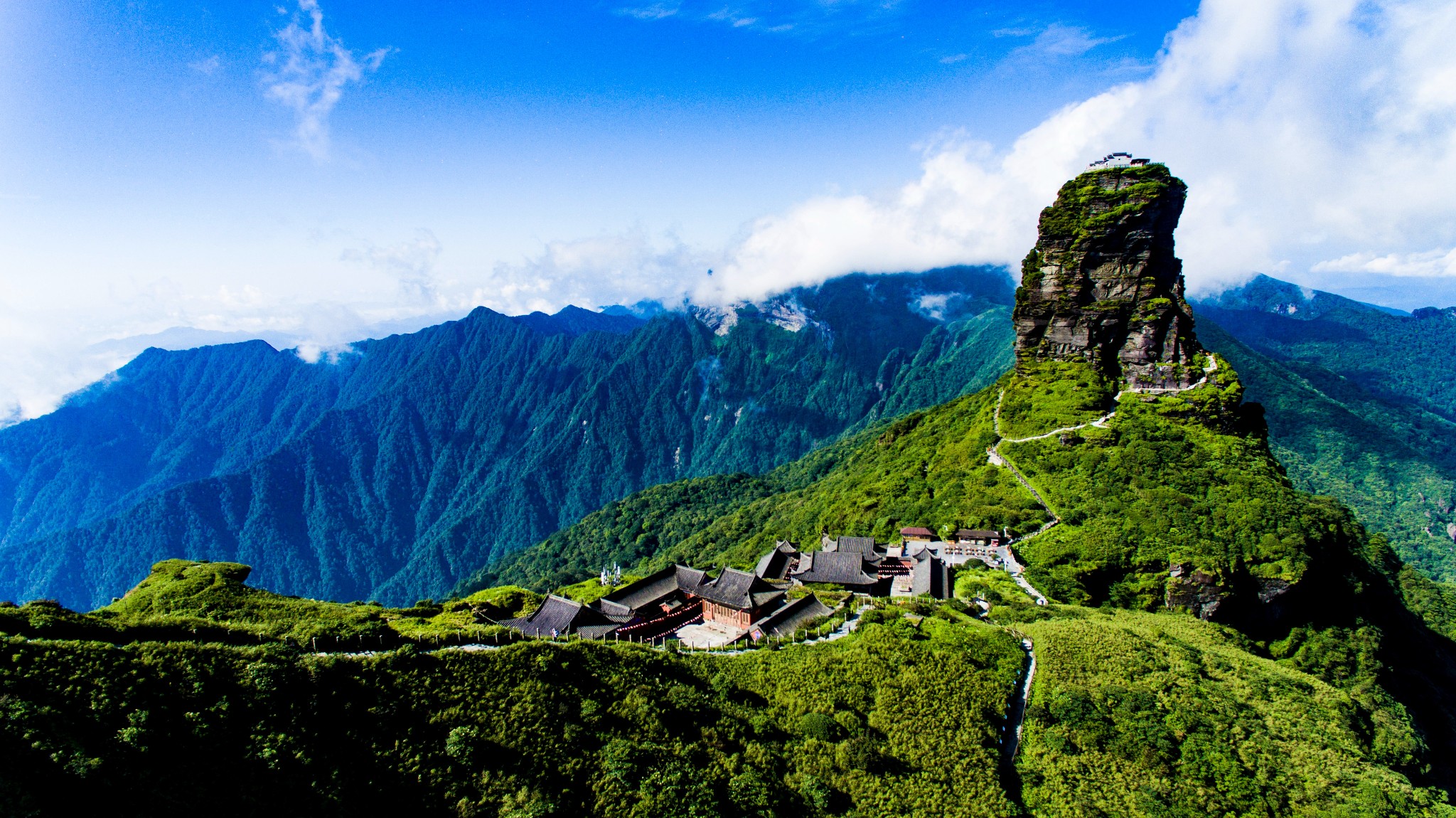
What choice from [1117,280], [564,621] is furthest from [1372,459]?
[564,621]

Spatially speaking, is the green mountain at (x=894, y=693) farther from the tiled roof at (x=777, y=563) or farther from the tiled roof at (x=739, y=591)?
the tiled roof at (x=777, y=563)

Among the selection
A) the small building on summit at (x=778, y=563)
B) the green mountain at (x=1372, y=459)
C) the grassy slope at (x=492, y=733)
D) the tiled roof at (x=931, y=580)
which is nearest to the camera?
the grassy slope at (x=492, y=733)

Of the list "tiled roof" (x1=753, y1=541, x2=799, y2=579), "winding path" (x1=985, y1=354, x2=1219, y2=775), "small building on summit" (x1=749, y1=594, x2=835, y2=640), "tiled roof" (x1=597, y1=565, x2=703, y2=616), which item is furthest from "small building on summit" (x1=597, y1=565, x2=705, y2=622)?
"winding path" (x1=985, y1=354, x2=1219, y2=775)

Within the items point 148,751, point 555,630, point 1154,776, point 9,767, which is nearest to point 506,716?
point 148,751

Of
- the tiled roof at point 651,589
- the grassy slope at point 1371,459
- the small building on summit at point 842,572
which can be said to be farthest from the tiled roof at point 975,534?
the grassy slope at point 1371,459

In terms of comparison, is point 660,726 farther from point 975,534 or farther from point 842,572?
point 975,534

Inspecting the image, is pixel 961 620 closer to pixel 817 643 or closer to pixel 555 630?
pixel 817 643

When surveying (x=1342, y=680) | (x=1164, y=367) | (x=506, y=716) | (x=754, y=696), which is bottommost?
(x=1342, y=680)

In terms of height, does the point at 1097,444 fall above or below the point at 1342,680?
above
